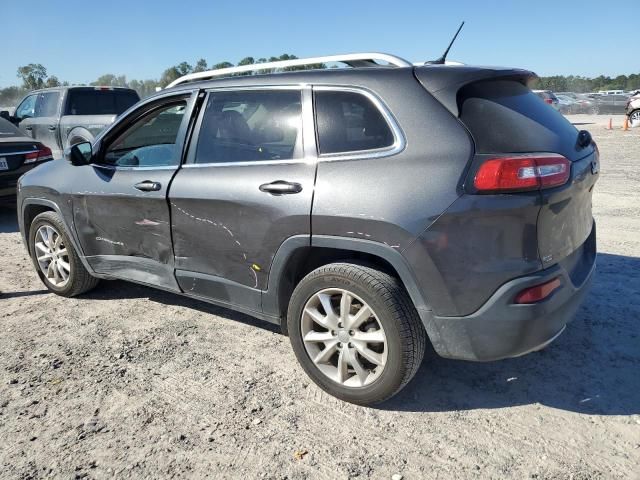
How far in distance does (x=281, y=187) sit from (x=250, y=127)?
0.59 meters

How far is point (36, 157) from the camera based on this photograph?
7.91m

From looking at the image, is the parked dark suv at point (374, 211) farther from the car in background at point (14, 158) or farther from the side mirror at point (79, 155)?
the car in background at point (14, 158)

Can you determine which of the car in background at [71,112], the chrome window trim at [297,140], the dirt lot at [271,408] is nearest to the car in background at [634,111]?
the car in background at [71,112]

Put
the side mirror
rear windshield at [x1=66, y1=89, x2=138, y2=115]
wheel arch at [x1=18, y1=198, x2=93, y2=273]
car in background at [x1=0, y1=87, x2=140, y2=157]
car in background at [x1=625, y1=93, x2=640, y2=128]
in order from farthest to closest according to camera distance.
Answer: car in background at [x1=625, y1=93, x2=640, y2=128] < rear windshield at [x1=66, y1=89, x2=138, y2=115] < car in background at [x1=0, y1=87, x2=140, y2=157] < wheel arch at [x1=18, y1=198, x2=93, y2=273] < the side mirror

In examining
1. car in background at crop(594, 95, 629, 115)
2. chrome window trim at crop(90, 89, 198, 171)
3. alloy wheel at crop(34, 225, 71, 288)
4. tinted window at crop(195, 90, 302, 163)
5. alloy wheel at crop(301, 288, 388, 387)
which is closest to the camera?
alloy wheel at crop(301, 288, 388, 387)

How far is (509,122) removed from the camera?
8.90 ft

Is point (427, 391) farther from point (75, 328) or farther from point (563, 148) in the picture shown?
point (75, 328)

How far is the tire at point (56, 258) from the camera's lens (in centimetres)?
451

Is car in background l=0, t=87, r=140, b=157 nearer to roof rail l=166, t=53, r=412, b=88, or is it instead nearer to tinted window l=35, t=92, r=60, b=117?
tinted window l=35, t=92, r=60, b=117

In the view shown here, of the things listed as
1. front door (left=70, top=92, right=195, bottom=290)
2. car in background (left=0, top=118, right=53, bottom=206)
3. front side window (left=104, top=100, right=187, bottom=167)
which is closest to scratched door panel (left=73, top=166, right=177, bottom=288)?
front door (left=70, top=92, right=195, bottom=290)

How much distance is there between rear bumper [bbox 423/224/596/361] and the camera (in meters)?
2.55

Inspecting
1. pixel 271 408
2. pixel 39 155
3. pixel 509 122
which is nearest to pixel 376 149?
pixel 509 122

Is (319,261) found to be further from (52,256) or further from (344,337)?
(52,256)

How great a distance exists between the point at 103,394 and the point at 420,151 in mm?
2307
